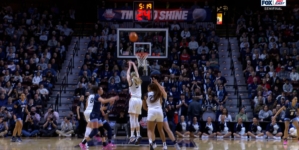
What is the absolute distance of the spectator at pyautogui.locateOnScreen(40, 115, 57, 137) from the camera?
2298 centimetres

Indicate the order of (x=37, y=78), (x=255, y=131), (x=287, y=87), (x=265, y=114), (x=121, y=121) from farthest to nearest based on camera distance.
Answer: (x=37, y=78)
(x=287, y=87)
(x=265, y=114)
(x=255, y=131)
(x=121, y=121)

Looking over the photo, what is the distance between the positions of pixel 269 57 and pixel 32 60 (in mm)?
11175

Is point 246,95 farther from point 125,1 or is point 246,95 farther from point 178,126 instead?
point 125,1

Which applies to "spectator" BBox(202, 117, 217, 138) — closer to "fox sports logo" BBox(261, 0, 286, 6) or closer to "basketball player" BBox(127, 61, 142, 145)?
"basketball player" BBox(127, 61, 142, 145)

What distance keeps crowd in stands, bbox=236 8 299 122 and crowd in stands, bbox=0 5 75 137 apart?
8281 mm

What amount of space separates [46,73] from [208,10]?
910cm

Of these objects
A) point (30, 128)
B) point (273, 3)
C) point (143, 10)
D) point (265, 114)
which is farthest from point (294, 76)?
point (30, 128)

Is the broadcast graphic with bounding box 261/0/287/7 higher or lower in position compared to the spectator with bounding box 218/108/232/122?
higher

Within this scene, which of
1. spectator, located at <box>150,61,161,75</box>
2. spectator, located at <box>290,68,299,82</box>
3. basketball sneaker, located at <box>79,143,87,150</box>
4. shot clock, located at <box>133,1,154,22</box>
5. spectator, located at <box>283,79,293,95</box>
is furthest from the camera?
spectator, located at <box>290,68,299,82</box>

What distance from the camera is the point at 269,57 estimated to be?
86.4 feet

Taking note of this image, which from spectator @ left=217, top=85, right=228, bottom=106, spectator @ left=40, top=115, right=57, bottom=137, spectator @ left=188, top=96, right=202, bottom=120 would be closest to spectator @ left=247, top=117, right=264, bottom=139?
spectator @ left=217, top=85, right=228, bottom=106

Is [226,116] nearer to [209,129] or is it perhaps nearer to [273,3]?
[209,129]

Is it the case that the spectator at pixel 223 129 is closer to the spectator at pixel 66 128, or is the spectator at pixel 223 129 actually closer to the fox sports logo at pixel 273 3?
the spectator at pixel 66 128

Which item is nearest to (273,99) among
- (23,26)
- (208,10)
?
(208,10)
